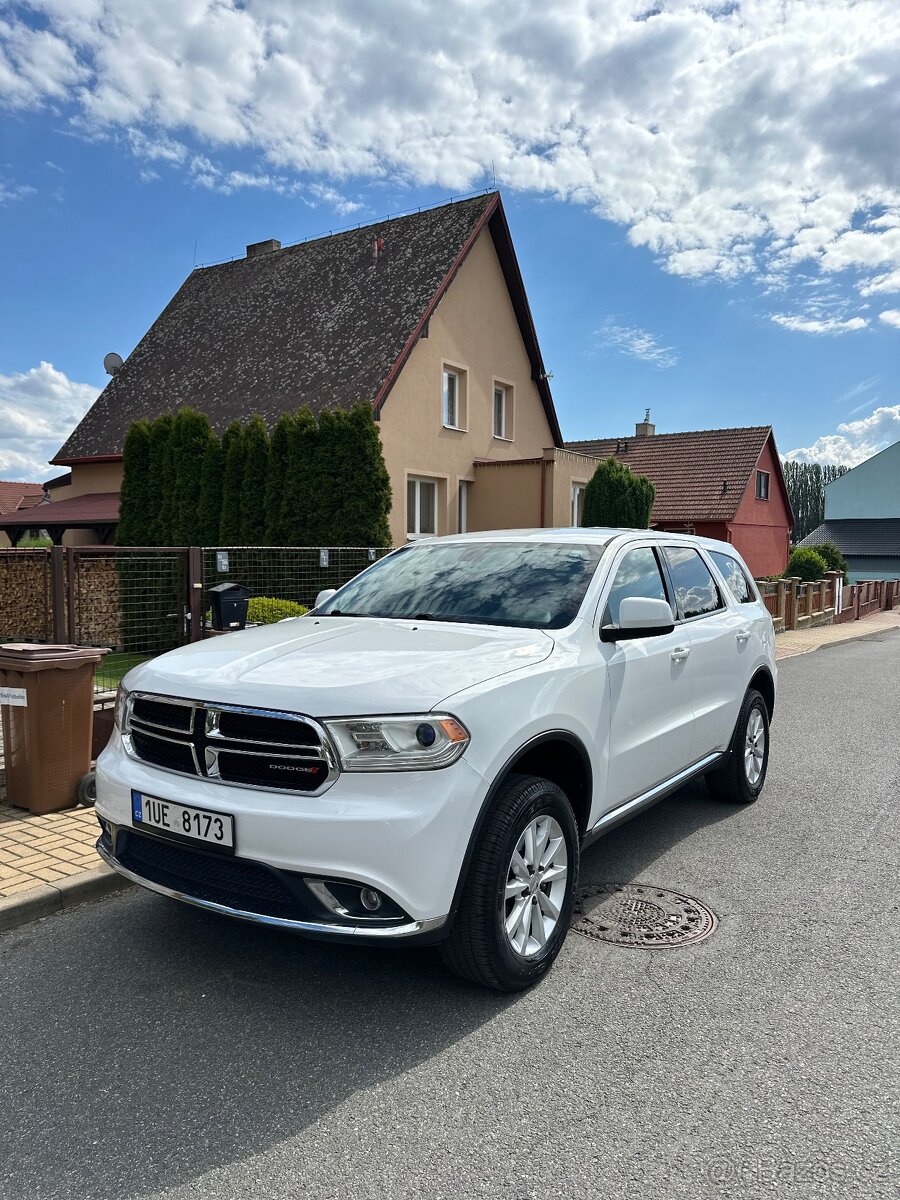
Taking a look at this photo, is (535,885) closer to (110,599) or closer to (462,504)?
(110,599)

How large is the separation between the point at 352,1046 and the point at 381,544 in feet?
45.0

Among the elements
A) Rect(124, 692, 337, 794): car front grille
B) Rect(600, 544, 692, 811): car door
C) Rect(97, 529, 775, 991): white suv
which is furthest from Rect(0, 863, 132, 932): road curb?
Rect(600, 544, 692, 811): car door

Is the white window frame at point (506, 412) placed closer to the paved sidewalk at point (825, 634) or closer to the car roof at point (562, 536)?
the paved sidewalk at point (825, 634)

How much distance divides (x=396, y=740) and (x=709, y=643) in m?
2.79

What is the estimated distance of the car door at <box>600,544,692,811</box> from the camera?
4082 mm

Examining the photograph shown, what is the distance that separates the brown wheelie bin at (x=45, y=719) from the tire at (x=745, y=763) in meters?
4.00

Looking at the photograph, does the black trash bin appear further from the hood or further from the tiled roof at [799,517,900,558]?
the tiled roof at [799,517,900,558]

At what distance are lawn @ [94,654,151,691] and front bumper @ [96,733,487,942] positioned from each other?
4.12m

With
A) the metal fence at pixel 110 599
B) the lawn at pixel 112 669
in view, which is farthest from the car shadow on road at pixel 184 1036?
the metal fence at pixel 110 599

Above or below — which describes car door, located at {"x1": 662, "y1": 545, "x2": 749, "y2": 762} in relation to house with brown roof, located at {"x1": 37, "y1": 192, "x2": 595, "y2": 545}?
below

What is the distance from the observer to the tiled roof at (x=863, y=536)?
2181 inches

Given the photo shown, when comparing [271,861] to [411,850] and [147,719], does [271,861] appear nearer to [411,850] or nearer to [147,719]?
[411,850]

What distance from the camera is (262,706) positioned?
3.12 m

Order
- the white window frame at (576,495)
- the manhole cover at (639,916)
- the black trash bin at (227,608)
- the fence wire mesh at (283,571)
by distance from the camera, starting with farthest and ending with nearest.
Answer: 1. the white window frame at (576,495)
2. the fence wire mesh at (283,571)
3. the black trash bin at (227,608)
4. the manhole cover at (639,916)
